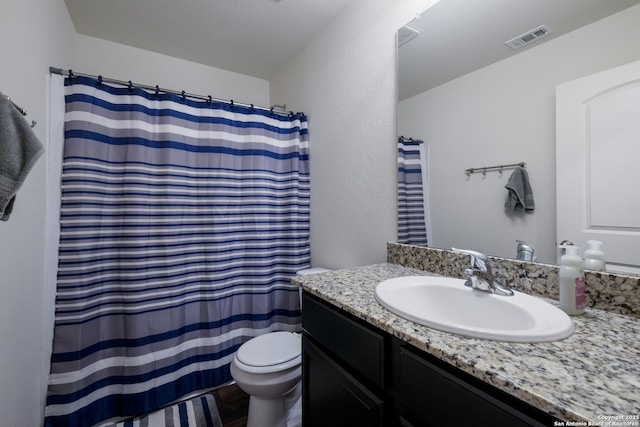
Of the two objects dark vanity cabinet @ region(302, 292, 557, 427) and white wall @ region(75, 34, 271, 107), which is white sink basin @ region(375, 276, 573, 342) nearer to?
dark vanity cabinet @ region(302, 292, 557, 427)

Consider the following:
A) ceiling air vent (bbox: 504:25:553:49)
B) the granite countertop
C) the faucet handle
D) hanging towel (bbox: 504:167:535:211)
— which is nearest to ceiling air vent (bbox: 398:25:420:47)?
ceiling air vent (bbox: 504:25:553:49)

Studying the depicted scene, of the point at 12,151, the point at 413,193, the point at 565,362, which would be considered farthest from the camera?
the point at 413,193

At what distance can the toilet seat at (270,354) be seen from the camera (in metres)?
1.28

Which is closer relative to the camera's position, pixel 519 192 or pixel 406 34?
pixel 519 192

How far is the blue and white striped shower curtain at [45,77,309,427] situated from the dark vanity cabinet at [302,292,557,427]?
36.2 inches

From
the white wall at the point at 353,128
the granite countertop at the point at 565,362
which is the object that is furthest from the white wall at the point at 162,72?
the granite countertop at the point at 565,362

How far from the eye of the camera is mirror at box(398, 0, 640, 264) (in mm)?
827

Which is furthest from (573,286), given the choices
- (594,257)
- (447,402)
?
(447,402)

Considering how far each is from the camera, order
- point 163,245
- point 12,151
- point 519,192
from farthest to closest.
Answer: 1. point 163,245
2. point 519,192
3. point 12,151

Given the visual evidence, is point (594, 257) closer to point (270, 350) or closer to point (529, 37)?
point (529, 37)

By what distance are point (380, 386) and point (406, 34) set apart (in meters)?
1.49

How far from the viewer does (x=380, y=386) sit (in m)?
0.73

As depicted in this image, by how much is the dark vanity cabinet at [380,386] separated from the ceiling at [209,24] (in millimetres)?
1728

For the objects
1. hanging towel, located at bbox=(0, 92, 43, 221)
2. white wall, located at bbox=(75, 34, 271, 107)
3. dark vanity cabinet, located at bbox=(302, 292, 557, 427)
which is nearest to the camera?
dark vanity cabinet, located at bbox=(302, 292, 557, 427)
